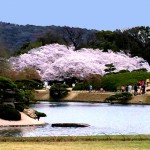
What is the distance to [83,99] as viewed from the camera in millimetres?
68438

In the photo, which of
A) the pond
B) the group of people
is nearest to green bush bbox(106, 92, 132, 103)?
the group of people

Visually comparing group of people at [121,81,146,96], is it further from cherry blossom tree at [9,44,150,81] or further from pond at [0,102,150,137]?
pond at [0,102,150,137]

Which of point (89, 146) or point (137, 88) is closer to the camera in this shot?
point (89, 146)

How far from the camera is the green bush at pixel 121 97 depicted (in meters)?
63.6

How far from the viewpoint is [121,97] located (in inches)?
2507

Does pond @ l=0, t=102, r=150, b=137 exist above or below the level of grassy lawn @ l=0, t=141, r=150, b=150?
below

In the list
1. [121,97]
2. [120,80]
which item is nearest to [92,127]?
[121,97]

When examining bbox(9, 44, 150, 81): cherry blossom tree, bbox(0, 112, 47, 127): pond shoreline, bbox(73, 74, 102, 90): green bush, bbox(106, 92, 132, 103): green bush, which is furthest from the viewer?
bbox(9, 44, 150, 81): cherry blossom tree

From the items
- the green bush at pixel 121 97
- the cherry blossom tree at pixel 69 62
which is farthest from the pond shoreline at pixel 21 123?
the cherry blossom tree at pixel 69 62

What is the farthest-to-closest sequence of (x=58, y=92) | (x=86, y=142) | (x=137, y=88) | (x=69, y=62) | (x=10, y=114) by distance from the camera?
(x=69, y=62)
(x=58, y=92)
(x=137, y=88)
(x=10, y=114)
(x=86, y=142)

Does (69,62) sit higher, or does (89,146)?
(69,62)

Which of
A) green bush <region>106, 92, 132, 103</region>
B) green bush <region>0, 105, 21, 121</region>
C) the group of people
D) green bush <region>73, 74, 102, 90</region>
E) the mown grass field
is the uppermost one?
green bush <region>73, 74, 102, 90</region>

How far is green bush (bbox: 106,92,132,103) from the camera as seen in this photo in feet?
209

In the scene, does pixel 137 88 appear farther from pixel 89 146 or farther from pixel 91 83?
pixel 89 146
